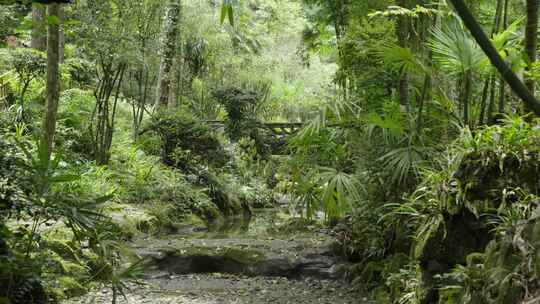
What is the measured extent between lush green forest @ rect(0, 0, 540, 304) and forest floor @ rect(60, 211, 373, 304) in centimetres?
3

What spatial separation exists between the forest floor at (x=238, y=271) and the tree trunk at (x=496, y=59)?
176 inches

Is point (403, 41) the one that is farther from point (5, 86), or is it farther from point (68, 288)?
point (5, 86)

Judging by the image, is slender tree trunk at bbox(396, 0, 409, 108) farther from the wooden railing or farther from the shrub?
the wooden railing

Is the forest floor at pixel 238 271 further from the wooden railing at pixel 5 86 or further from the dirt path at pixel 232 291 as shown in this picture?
the wooden railing at pixel 5 86

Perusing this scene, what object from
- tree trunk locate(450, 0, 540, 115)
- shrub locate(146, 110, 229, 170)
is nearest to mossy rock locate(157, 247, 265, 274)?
shrub locate(146, 110, 229, 170)

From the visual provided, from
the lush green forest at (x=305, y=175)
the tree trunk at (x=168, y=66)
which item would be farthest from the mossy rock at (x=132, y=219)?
the tree trunk at (x=168, y=66)

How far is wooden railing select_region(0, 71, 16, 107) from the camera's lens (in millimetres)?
9748

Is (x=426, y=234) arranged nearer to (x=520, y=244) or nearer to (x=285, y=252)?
(x=520, y=244)

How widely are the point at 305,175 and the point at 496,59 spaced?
5349 millimetres

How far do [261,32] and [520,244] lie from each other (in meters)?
22.1

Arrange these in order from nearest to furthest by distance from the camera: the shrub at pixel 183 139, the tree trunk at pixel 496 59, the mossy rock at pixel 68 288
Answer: the tree trunk at pixel 496 59, the mossy rock at pixel 68 288, the shrub at pixel 183 139

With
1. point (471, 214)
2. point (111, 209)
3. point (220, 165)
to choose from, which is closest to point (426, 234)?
point (471, 214)

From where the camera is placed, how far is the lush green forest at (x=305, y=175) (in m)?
3.36

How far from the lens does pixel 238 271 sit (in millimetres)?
6551
